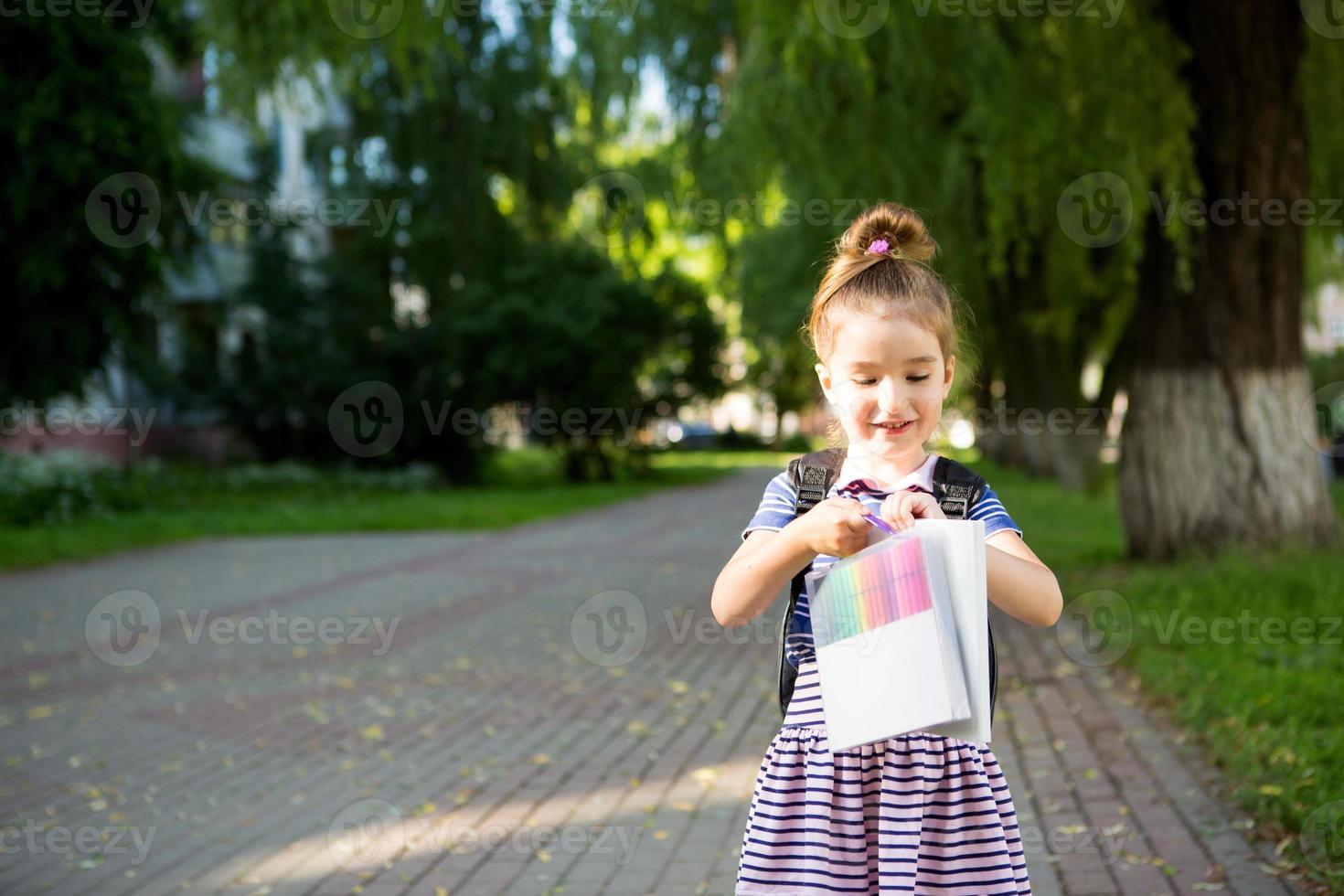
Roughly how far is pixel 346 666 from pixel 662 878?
14.4ft

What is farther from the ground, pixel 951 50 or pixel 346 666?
pixel 951 50

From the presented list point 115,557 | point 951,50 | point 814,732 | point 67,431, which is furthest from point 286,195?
point 814,732

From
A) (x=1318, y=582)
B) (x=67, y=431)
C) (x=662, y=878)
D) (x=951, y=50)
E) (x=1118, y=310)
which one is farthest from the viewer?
(x=67, y=431)

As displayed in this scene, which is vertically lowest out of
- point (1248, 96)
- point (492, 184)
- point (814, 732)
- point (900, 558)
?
point (814, 732)

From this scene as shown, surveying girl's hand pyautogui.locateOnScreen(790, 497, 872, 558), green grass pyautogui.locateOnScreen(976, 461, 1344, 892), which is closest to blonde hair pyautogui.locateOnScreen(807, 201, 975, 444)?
girl's hand pyautogui.locateOnScreen(790, 497, 872, 558)

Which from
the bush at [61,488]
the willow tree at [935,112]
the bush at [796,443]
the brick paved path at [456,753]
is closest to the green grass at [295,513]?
the bush at [61,488]

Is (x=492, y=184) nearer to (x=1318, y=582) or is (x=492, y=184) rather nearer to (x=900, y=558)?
(x=1318, y=582)

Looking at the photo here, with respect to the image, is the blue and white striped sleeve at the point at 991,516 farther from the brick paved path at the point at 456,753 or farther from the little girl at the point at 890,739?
the brick paved path at the point at 456,753

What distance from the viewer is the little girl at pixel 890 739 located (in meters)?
2.21

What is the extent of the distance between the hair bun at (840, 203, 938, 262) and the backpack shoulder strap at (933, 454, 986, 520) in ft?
1.21

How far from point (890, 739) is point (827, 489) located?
17.1 inches

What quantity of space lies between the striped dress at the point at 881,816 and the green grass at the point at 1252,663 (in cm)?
196

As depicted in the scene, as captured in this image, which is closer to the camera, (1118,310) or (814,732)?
(814,732)

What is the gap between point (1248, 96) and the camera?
29.1 ft
